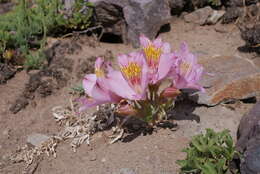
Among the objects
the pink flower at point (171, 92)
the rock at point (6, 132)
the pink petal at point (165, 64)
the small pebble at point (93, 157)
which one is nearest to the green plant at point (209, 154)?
the pink flower at point (171, 92)

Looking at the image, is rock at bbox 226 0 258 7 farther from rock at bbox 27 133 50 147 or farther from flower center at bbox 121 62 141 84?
rock at bbox 27 133 50 147

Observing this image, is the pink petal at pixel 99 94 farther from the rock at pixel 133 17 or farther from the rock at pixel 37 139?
the rock at pixel 133 17

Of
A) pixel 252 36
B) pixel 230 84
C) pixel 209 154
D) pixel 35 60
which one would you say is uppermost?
pixel 252 36

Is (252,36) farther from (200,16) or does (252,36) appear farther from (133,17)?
(133,17)

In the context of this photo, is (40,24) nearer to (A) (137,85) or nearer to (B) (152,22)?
(B) (152,22)

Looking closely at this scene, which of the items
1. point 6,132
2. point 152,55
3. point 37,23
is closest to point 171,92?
point 152,55

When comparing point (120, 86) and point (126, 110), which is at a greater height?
point (120, 86)

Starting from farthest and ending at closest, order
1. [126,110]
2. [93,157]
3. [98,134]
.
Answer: [98,134] < [93,157] < [126,110]
